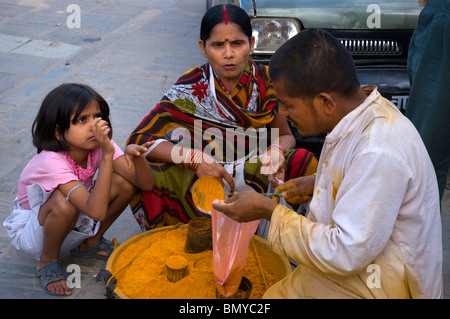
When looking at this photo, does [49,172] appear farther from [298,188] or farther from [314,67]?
[314,67]

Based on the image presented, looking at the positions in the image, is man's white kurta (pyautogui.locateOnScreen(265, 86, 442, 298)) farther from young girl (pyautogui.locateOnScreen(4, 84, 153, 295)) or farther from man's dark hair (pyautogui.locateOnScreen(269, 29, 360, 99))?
young girl (pyautogui.locateOnScreen(4, 84, 153, 295))

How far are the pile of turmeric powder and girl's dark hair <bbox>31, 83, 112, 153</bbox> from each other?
646 mm

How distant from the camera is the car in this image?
3.78 m

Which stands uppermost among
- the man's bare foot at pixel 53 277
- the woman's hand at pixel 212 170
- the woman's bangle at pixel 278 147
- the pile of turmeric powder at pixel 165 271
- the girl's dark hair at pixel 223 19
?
the girl's dark hair at pixel 223 19

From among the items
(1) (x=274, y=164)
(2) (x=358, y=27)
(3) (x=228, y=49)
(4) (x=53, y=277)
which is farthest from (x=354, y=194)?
(2) (x=358, y=27)

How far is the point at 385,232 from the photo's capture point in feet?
5.95

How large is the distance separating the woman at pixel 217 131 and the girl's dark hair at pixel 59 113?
1.35ft

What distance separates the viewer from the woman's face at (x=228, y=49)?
9.80 ft

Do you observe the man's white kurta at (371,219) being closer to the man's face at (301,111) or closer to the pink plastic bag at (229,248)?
the man's face at (301,111)

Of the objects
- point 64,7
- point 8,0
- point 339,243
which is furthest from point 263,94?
point 8,0

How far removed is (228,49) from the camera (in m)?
3.00

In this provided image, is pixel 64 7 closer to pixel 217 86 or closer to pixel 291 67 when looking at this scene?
pixel 217 86

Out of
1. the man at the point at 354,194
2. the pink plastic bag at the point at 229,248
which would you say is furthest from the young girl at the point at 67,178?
the man at the point at 354,194

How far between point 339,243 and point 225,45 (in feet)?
4.92
